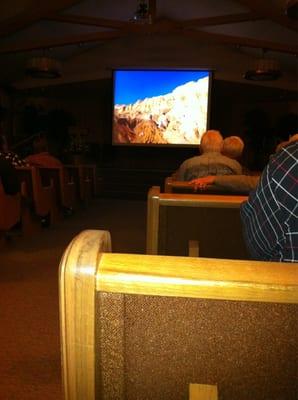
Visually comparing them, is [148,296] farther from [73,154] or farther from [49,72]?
[73,154]

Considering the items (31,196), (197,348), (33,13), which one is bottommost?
(31,196)

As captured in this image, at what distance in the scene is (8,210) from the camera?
3.16 meters

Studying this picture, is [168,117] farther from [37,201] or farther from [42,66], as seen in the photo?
[37,201]

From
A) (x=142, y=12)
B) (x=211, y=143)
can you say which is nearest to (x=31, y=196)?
(x=211, y=143)

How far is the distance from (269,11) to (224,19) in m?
0.96

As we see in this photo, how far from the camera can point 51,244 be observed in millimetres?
3492

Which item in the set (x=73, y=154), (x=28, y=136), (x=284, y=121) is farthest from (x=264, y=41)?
(x=28, y=136)

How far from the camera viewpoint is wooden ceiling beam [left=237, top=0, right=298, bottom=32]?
5.15 meters

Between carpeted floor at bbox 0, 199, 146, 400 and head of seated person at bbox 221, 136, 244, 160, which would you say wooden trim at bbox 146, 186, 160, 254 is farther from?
head of seated person at bbox 221, 136, 244, 160

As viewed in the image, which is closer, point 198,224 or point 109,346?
point 109,346

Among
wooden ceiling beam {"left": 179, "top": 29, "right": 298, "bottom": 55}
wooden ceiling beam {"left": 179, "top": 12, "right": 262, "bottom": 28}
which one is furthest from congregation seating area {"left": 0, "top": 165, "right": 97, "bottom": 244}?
wooden ceiling beam {"left": 179, "top": 29, "right": 298, "bottom": 55}

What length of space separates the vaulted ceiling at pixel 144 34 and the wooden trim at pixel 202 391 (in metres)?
5.37

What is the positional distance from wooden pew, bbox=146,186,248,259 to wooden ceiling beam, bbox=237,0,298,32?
4690 mm

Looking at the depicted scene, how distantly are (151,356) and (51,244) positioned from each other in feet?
10.4
